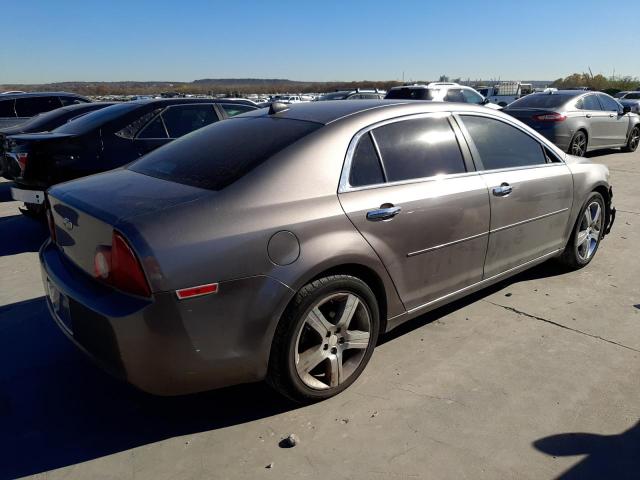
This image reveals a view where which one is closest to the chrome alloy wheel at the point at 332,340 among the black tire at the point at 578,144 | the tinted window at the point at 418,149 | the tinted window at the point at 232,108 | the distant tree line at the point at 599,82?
the tinted window at the point at 418,149

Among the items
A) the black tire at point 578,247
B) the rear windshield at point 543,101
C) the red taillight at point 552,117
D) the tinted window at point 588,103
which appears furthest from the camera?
the tinted window at point 588,103

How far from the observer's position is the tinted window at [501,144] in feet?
12.2

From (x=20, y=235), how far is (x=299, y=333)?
16.9 ft

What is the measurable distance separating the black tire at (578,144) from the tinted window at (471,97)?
16.2 feet

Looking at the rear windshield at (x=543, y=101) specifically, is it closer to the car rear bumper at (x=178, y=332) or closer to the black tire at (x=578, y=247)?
the black tire at (x=578, y=247)

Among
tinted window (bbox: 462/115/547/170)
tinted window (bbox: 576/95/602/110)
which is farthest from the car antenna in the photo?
tinted window (bbox: 576/95/602/110)

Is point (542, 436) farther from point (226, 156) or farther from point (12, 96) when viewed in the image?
point (12, 96)

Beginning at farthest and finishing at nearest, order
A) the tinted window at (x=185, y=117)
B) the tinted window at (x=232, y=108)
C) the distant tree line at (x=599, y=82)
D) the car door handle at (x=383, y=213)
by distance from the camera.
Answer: the distant tree line at (x=599, y=82) → the tinted window at (x=232, y=108) → the tinted window at (x=185, y=117) → the car door handle at (x=383, y=213)

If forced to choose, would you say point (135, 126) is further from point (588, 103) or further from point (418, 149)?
point (588, 103)

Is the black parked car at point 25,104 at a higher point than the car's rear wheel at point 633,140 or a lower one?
higher

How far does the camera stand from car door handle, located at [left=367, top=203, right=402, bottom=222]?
9.53ft

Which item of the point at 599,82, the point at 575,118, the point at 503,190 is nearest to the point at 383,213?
the point at 503,190

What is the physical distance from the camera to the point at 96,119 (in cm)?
607

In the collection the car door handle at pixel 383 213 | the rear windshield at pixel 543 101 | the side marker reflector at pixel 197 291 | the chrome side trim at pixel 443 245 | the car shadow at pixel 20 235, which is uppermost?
the rear windshield at pixel 543 101
